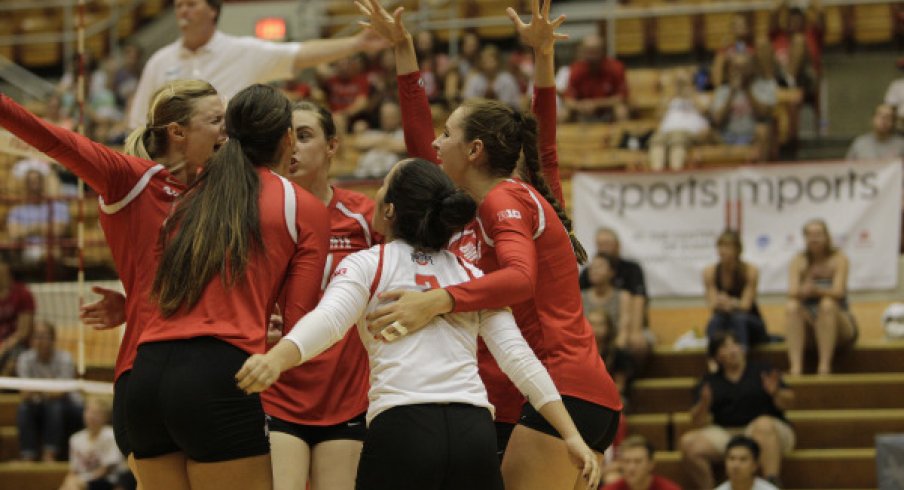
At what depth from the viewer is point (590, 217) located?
12.3m

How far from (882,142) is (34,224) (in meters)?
8.18

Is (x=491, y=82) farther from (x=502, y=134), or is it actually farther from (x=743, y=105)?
(x=502, y=134)

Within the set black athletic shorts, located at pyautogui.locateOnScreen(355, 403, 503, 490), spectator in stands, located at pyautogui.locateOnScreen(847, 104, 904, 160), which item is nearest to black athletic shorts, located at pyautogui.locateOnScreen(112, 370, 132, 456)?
black athletic shorts, located at pyautogui.locateOnScreen(355, 403, 503, 490)

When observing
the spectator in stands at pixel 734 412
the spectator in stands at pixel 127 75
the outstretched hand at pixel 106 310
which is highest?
the spectator in stands at pixel 127 75

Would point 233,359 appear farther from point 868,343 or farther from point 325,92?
point 325,92

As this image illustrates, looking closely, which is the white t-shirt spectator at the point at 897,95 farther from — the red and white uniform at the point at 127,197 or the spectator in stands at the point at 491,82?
the red and white uniform at the point at 127,197

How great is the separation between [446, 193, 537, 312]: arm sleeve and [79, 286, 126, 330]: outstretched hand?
136cm

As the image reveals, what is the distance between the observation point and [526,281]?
4238 millimetres

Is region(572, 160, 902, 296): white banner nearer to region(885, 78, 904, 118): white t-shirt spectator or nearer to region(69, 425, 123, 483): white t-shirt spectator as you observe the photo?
region(885, 78, 904, 118): white t-shirt spectator

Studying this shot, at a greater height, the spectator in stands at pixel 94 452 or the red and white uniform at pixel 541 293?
the red and white uniform at pixel 541 293

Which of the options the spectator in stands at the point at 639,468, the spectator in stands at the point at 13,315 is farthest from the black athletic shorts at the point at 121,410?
the spectator in stands at the point at 13,315

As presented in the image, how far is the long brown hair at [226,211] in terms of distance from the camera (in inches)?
157

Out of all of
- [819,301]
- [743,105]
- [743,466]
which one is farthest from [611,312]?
[743,105]

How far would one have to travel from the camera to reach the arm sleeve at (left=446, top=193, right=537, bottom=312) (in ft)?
13.5
